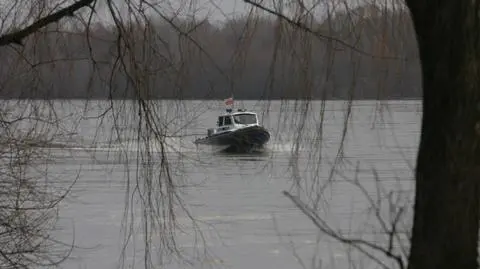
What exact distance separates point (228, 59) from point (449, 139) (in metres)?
1.38

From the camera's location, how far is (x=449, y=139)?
8.82ft

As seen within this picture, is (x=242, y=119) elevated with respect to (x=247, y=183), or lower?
elevated

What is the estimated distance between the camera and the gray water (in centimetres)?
390

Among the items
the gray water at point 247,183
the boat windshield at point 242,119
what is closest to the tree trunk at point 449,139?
the gray water at point 247,183

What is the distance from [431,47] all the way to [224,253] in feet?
38.7

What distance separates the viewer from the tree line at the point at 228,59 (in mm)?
3549

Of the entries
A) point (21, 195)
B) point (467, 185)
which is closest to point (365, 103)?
point (467, 185)

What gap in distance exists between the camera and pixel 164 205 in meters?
4.38

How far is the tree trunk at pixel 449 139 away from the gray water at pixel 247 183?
32.5 inches

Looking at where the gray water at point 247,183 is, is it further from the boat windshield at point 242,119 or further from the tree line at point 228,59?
the boat windshield at point 242,119

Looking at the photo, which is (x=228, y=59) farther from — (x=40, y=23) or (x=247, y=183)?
(x=247, y=183)

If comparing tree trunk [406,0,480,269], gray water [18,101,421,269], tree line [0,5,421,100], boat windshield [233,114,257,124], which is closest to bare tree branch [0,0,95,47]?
tree line [0,5,421,100]

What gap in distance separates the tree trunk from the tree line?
659 mm

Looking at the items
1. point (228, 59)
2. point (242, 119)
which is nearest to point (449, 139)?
point (228, 59)
